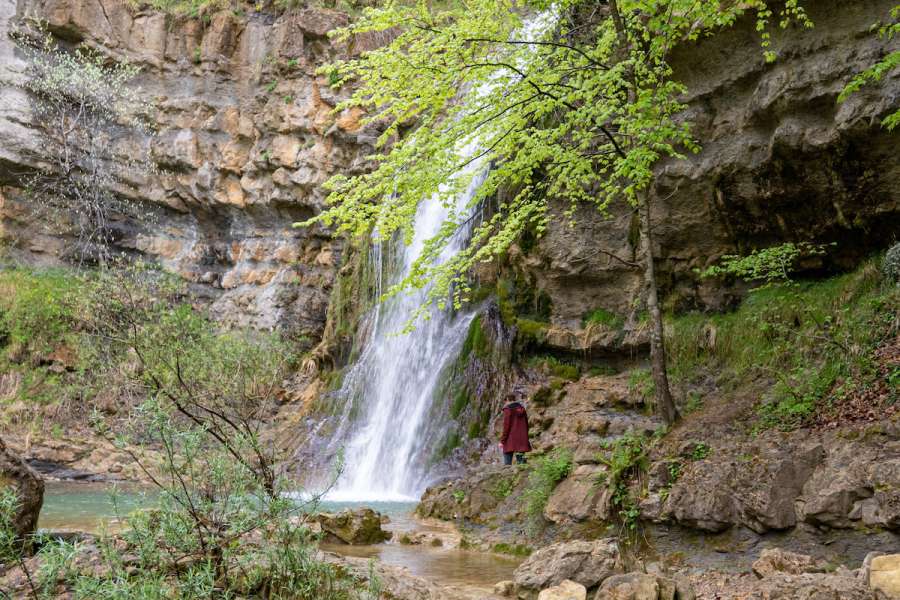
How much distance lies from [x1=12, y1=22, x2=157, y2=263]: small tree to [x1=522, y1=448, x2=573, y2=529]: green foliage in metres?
22.4

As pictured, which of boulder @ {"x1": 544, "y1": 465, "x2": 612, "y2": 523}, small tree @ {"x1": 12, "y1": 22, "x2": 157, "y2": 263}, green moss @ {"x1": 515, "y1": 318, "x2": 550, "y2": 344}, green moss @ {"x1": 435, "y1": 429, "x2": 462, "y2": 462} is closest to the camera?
boulder @ {"x1": 544, "y1": 465, "x2": 612, "y2": 523}

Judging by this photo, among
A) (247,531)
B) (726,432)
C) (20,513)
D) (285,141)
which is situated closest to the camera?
(247,531)

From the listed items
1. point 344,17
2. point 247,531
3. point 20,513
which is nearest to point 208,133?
point 344,17

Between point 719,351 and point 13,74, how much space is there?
2685 cm

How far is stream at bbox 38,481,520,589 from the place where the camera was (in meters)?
4.76

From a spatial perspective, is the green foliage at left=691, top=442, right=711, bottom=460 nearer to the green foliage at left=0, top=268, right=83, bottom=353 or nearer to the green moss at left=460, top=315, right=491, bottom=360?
the green moss at left=460, top=315, right=491, bottom=360

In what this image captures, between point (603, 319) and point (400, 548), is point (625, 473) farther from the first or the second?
point (603, 319)

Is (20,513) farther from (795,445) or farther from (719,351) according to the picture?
(719,351)

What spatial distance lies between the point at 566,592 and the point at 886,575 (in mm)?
2013

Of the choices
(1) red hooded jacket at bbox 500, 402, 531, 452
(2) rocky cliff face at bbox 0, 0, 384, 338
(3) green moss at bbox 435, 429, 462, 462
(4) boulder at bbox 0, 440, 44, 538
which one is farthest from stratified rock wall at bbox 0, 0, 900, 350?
(4) boulder at bbox 0, 440, 44, 538

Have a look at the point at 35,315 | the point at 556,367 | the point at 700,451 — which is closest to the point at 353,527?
the point at 700,451

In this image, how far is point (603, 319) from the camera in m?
13.0

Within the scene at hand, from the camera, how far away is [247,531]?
3.57m

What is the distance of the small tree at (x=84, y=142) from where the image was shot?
24.7 m
